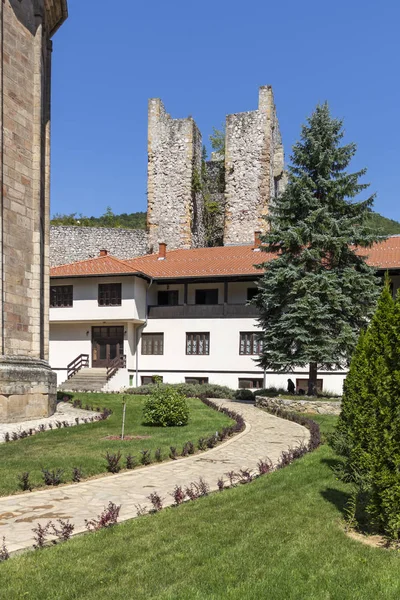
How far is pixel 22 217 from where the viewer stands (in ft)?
54.9

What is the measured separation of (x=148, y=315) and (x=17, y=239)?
1679 cm

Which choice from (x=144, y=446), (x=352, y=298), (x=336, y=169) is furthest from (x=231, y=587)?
(x=336, y=169)

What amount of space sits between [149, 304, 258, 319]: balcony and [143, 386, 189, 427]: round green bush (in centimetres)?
1473

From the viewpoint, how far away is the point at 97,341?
33250 mm

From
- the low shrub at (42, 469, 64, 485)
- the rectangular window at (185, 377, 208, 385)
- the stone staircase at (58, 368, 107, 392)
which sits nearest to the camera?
the low shrub at (42, 469, 64, 485)

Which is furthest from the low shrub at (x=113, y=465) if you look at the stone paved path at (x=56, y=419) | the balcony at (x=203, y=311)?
the balcony at (x=203, y=311)

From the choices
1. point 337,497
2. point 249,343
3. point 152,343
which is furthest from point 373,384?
point 152,343

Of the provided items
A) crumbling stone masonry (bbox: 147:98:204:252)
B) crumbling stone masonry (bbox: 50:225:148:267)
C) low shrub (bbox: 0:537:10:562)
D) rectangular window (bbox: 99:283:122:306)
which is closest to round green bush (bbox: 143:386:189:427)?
low shrub (bbox: 0:537:10:562)

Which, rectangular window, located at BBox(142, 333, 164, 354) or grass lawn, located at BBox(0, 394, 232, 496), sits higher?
rectangular window, located at BBox(142, 333, 164, 354)

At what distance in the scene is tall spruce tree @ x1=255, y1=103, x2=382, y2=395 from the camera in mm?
21016

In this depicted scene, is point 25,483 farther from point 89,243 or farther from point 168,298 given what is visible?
point 89,243

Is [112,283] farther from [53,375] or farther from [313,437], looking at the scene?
[313,437]

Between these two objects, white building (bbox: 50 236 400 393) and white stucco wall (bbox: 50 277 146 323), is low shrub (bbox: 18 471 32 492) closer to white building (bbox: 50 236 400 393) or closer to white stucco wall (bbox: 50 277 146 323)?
white building (bbox: 50 236 400 393)

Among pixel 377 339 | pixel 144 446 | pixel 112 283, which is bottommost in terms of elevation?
pixel 144 446
